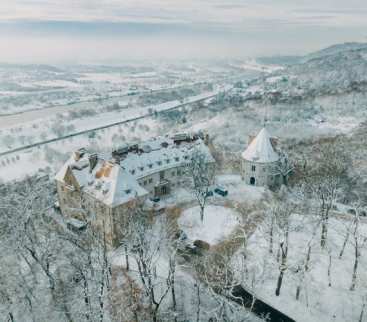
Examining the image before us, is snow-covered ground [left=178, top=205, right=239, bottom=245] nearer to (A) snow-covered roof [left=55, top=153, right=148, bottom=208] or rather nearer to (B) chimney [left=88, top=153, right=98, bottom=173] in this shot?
(A) snow-covered roof [left=55, top=153, right=148, bottom=208]

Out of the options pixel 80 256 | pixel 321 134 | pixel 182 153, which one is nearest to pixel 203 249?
pixel 80 256

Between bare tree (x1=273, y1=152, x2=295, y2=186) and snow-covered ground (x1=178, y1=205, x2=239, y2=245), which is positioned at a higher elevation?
bare tree (x1=273, y1=152, x2=295, y2=186)

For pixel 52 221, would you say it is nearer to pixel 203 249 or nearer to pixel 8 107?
pixel 203 249

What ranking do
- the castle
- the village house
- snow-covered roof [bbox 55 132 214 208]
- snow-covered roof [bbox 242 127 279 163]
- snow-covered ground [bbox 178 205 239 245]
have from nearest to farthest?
the village house < the castle < snow-covered roof [bbox 55 132 214 208] < snow-covered ground [bbox 178 205 239 245] < snow-covered roof [bbox 242 127 279 163]

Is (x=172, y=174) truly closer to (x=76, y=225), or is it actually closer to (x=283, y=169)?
(x=76, y=225)

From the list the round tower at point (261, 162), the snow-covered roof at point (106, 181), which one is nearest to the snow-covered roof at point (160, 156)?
the snow-covered roof at point (106, 181)

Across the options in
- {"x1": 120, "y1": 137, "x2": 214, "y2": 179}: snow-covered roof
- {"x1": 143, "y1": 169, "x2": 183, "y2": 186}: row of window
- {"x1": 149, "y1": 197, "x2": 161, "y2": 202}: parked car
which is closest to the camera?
{"x1": 120, "y1": 137, "x2": 214, "y2": 179}: snow-covered roof

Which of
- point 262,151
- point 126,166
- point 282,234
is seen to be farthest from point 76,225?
point 262,151

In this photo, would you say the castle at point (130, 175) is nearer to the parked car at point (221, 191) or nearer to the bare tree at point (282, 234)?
the parked car at point (221, 191)

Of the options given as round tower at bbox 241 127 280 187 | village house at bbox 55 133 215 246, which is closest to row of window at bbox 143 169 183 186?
village house at bbox 55 133 215 246
